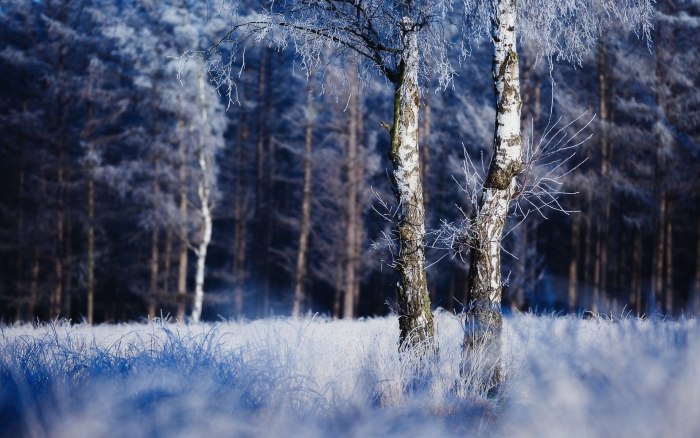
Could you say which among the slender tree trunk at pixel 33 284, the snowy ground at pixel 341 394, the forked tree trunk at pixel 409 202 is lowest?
the slender tree trunk at pixel 33 284

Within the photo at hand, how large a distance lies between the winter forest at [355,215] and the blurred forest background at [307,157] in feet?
0.36

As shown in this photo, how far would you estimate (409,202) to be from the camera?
214 inches

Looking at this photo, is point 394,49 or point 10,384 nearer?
point 10,384

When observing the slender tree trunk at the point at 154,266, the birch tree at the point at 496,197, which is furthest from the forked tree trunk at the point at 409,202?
the slender tree trunk at the point at 154,266

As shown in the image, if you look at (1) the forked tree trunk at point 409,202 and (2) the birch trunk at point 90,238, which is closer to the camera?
(1) the forked tree trunk at point 409,202

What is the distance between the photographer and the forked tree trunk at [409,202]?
5324mm

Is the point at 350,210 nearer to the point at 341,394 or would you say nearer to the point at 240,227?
the point at 240,227

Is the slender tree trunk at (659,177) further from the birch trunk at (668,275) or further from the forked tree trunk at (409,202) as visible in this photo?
the forked tree trunk at (409,202)

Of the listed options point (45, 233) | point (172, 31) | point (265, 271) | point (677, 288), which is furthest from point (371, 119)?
point (677, 288)

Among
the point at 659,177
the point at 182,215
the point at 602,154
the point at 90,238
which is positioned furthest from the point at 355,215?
the point at 659,177

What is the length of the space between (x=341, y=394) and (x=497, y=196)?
91.4 inches

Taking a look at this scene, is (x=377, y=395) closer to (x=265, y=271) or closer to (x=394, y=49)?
(x=394, y=49)

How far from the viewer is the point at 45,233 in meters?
18.0

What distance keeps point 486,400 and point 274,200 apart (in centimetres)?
2186
